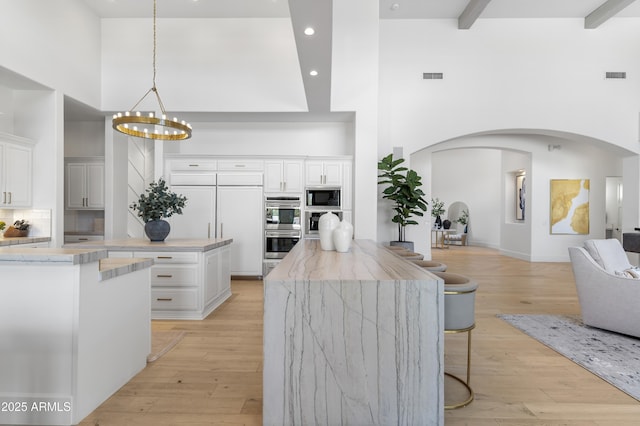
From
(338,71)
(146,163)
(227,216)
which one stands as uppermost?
(338,71)

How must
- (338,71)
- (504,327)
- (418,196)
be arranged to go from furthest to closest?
(418,196) → (338,71) → (504,327)

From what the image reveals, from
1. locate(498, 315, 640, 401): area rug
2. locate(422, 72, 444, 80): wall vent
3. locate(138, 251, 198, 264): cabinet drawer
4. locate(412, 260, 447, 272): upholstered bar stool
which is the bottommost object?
locate(498, 315, 640, 401): area rug

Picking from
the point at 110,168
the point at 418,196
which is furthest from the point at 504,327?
the point at 110,168

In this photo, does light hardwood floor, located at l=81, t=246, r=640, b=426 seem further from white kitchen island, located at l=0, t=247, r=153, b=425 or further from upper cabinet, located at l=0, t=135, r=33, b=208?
upper cabinet, located at l=0, t=135, r=33, b=208

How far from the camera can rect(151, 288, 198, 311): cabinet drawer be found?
13.3 ft

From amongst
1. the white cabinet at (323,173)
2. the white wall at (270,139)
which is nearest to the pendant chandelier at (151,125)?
the white cabinet at (323,173)

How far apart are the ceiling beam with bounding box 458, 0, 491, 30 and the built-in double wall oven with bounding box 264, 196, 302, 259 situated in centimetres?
456

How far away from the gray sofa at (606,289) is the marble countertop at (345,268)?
2384 millimetres

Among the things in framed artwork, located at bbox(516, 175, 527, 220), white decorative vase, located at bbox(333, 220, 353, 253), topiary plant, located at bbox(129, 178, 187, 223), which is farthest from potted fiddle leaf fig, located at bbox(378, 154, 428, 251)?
framed artwork, located at bbox(516, 175, 527, 220)

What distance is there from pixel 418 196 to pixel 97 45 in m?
5.98

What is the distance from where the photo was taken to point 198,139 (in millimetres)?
7090

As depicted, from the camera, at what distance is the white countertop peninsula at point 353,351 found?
1.81 meters

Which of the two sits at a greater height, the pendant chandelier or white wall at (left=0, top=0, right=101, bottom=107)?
white wall at (left=0, top=0, right=101, bottom=107)

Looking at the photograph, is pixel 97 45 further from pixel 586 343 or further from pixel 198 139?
pixel 586 343
